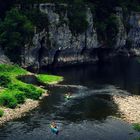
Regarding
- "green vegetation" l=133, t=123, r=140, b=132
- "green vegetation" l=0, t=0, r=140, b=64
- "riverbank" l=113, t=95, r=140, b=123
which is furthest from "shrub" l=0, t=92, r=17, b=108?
"green vegetation" l=0, t=0, r=140, b=64

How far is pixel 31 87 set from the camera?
87250 mm

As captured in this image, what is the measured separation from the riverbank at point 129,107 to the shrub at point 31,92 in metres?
14.2

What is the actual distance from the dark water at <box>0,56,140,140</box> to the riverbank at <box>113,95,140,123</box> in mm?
1340

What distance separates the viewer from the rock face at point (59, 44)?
11881cm

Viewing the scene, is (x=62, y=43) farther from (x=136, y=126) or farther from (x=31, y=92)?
(x=136, y=126)

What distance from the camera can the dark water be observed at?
64188mm

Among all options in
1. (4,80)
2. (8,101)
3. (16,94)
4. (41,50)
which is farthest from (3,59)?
(8,101)

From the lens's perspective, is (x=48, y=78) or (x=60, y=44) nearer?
(x=48, y=78)

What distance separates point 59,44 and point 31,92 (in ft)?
136

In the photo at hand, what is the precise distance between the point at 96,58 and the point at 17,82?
52.6 m

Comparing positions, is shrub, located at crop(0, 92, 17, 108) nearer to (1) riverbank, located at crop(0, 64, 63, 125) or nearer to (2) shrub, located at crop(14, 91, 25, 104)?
(1) riverbank, located at crop(0, 64, 63, 125)

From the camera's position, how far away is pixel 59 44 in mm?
124562

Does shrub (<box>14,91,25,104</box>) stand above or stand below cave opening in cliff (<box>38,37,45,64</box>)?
below

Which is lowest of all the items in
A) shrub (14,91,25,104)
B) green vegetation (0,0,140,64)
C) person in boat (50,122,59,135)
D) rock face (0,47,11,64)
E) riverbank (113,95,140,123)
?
riverbank (113,95,140,123)
